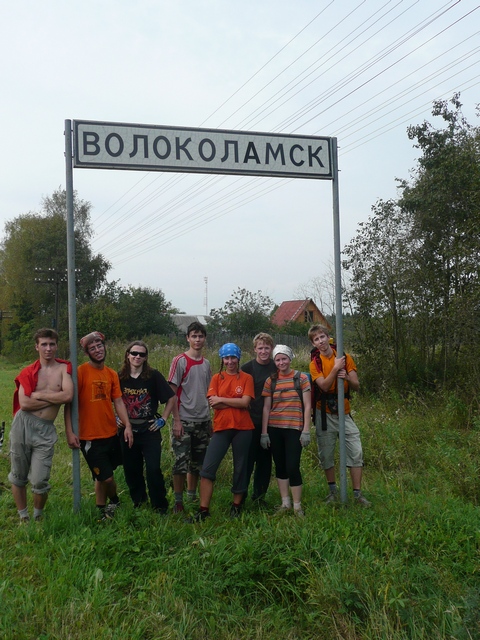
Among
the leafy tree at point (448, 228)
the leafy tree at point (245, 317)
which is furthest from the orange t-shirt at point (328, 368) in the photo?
the leafy tree at point (245, 317)

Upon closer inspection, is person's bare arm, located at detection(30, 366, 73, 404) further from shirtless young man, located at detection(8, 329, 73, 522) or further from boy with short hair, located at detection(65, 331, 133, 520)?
boy with short hair, located at detection(65, 331, 133, 520)

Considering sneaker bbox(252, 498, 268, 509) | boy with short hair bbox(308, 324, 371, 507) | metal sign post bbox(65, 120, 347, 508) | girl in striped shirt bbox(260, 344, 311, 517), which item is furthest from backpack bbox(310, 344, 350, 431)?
sneaker bbox(252, 498, 268, 509)

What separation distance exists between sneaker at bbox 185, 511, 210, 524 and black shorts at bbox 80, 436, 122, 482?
0.76 metres

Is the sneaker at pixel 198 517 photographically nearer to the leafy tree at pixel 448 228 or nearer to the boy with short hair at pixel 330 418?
the boy with short hair at pixel 330 418

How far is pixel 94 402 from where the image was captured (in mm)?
5074

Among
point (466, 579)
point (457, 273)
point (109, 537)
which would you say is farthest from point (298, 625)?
point (457, 273)

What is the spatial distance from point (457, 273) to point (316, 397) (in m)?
5.97

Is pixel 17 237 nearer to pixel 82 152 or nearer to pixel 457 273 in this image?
pixel 457 273

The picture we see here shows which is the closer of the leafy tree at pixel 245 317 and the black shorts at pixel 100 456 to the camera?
the black shorts at pixel 100 456

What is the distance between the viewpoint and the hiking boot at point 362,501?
523 cm

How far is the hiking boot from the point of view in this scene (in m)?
5.23

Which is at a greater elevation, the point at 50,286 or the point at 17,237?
the point at 17,237

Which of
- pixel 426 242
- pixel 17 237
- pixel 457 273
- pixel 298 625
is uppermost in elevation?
pixel 17 237

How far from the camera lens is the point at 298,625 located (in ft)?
11.6
